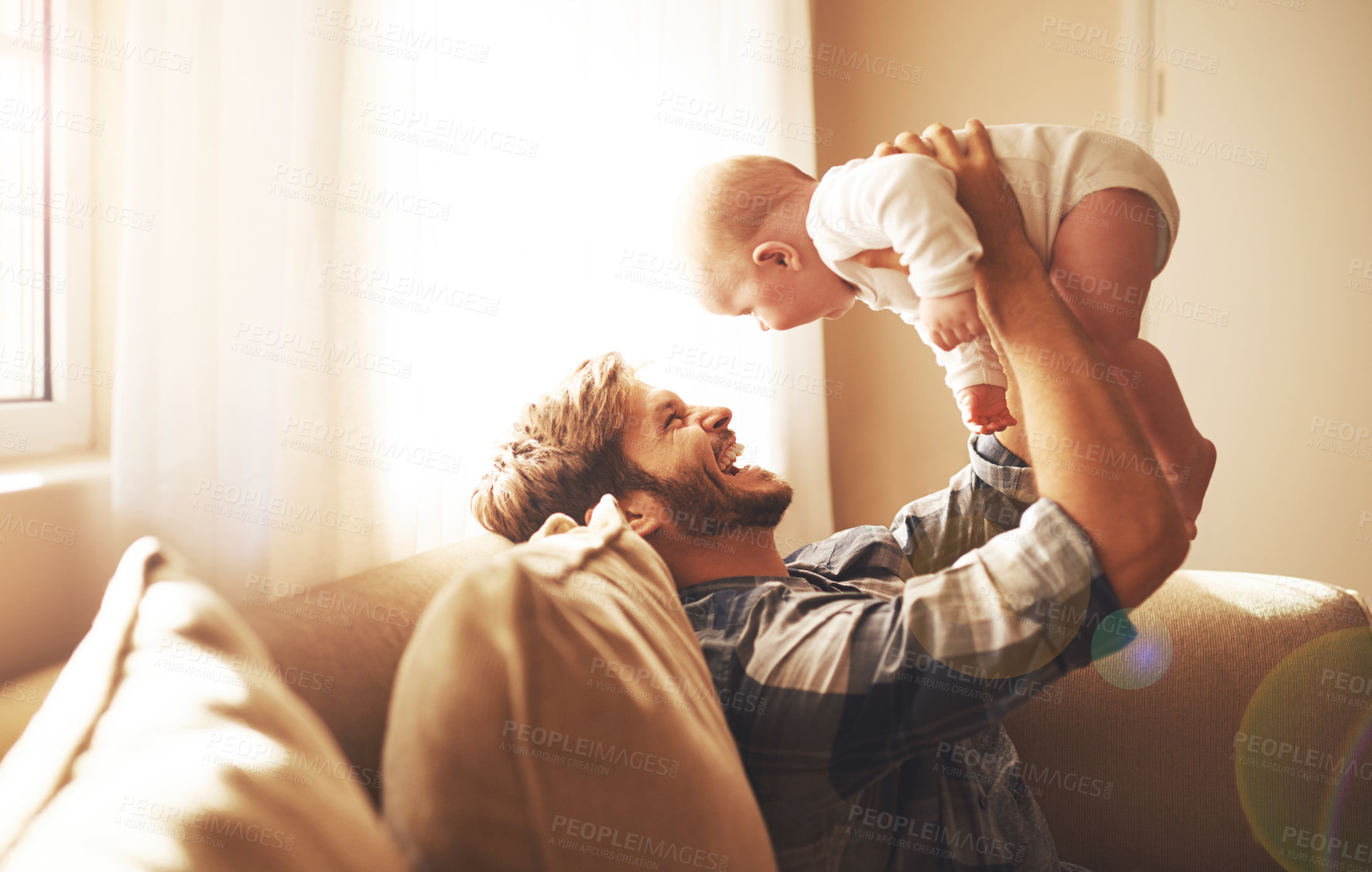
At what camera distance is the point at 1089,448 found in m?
0.83

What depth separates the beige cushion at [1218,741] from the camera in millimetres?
1182

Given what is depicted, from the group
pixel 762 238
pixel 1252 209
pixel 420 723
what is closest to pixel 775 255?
pixel 762 238

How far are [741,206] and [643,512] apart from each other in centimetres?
51

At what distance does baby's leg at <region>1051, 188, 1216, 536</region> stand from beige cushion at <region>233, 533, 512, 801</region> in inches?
33.7

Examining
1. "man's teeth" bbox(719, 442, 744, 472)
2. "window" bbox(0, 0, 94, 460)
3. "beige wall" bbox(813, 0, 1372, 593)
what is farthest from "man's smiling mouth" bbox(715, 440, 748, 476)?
"beige wall" bbox(813, 0, 1372, 593)

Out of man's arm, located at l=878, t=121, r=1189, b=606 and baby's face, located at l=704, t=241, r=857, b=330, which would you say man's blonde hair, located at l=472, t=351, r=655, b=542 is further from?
man's arm, located at l=878, t=121, r=1189, b=606

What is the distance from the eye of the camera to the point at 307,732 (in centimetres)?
51

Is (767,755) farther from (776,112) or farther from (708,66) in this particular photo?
(776,112)

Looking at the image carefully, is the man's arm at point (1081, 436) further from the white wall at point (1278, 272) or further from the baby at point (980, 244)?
the white wall at point (1278, 272)

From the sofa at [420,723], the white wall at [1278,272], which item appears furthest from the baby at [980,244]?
the white wall at [1278,272]

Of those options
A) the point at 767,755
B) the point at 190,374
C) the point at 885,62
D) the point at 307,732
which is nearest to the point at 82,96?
the point at 190,374

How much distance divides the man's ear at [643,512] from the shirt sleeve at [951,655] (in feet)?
1.18

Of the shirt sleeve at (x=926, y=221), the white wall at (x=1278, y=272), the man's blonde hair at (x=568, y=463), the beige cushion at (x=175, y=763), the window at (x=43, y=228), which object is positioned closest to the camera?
the beige cushion at (x=175, y=763)

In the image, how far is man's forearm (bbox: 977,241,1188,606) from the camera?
793 millimetres
